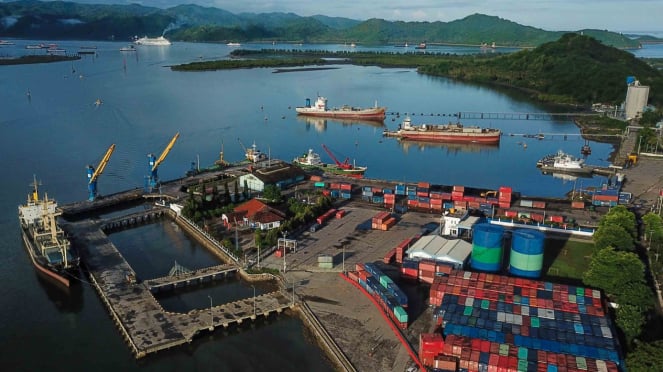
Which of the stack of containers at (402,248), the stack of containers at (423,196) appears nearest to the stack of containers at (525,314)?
the stack of containers at (402,248)

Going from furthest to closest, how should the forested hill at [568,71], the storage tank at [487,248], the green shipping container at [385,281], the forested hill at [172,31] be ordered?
Result: the forested hill at [172,31] < the forested hill at [568,71] < the storage tank at [487,248] < the green shipping container at [385,281]

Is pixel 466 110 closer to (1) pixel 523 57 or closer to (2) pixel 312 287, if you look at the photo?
(1) pixel 523 57

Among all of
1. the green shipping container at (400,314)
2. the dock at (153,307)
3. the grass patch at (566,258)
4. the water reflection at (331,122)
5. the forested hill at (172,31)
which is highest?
the forested hill at (172,31)

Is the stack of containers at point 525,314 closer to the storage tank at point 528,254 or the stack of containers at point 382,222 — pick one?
the storage tank at point 528,254

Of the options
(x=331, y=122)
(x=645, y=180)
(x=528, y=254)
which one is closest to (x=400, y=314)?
(x=528, y=254)

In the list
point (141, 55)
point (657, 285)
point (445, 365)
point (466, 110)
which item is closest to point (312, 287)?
point (445, 365)

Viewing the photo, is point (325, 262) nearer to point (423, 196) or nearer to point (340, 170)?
point (423, 196)

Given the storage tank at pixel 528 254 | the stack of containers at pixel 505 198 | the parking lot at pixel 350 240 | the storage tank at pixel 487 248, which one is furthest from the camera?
the stack of containers at pixel 505 198
